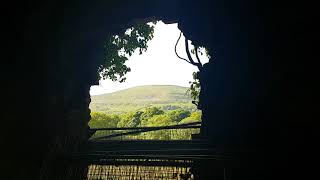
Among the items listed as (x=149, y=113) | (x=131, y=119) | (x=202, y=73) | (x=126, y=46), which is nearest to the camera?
(x=202, y=73)

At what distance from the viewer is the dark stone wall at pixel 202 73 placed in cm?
418

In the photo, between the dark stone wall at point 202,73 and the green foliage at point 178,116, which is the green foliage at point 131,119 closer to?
the green foliage at point 178,116

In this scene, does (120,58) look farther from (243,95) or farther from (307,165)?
(307,165)

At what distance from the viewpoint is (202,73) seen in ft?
18.4

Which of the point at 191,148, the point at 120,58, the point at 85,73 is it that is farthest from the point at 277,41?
the point at 120,58

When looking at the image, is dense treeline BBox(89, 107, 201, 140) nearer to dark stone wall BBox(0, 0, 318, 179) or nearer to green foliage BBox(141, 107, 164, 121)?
green foliage BBox(141, 107, 164, 121)

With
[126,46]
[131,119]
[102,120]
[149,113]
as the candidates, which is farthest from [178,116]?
[126,46]

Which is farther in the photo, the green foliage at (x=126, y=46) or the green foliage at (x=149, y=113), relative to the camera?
the green foliage at (x=149, y=113)

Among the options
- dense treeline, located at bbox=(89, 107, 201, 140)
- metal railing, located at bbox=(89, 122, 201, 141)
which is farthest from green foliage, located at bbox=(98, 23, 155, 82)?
dense treeline, located at bbox=(89, 107, 201, 140)

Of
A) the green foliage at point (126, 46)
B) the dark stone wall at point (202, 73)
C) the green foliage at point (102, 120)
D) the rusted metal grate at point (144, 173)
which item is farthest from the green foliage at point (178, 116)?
the rusted metal grate at point (144, 173)

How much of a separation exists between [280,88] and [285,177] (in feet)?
4.38

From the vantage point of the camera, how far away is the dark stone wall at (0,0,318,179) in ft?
13.7

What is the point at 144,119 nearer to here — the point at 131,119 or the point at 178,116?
the point at 131,119

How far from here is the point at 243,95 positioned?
188 inches
